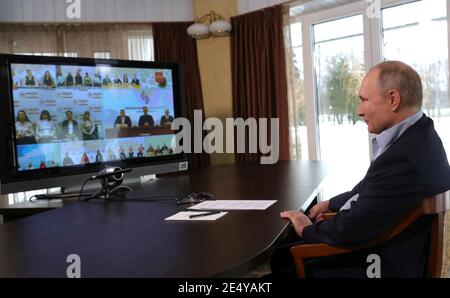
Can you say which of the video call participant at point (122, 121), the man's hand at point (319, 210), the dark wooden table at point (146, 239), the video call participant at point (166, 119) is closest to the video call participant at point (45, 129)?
the video call participant at point (122, 121)

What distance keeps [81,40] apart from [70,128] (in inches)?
98.4

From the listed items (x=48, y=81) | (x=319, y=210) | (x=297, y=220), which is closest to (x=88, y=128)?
(x=48, y=81)

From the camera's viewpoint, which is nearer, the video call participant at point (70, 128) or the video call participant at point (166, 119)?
the video call participant at point (70, 128)

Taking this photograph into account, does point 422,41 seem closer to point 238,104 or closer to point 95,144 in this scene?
point 238,104

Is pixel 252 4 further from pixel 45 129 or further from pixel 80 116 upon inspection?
pixel 45 129

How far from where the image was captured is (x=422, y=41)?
3.51 meters

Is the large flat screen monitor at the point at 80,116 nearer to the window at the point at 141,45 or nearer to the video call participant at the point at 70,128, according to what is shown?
the video call participant at the point at 70,128

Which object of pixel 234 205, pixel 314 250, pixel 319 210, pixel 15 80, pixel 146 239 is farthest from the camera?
pixel 15 80

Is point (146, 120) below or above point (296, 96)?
below

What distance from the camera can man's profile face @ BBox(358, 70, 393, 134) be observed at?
1.45m

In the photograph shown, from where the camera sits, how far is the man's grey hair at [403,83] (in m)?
1.42

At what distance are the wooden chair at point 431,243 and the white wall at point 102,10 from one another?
3.79 m

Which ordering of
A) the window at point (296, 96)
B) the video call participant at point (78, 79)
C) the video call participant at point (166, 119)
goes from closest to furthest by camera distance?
the video call participant at point (78, 79)
the video call participant at point (166, 119)
the window at point (296, 96)

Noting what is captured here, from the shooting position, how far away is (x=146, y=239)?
126cm
